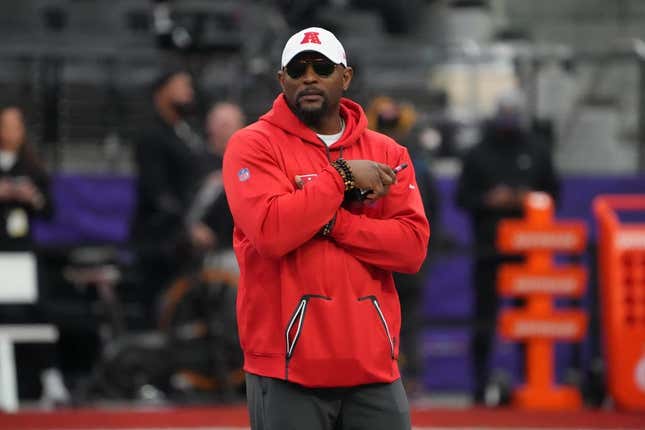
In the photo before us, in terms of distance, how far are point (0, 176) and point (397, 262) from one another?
571 cm

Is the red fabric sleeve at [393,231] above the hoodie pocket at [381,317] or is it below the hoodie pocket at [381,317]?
above

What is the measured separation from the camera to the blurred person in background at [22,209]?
373 inches

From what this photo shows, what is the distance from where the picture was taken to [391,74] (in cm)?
1516

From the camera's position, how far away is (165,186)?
9.62 meters

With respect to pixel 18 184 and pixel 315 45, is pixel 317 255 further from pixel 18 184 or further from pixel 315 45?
pixel 18 184

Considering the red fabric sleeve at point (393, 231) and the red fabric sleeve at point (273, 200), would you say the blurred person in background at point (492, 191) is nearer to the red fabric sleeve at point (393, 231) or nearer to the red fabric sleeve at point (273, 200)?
the red fabric sleeve at point (393, 231)

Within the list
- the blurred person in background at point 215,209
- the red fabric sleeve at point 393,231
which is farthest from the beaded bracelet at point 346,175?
the blurred person in background at point 215,209

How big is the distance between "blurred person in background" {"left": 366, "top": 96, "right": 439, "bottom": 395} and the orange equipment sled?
4.71ft

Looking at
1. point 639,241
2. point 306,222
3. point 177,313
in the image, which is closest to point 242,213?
point 306,222

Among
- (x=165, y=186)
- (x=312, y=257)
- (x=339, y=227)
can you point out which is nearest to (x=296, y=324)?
(x=312, y=257)

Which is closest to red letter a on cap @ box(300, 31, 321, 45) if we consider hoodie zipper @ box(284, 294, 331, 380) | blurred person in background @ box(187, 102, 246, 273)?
hoodie zipper @ box(284, 294, 331, 380)

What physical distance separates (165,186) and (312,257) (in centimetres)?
544

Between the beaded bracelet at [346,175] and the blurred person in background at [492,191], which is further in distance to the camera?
the blurred person in background at [492,191]

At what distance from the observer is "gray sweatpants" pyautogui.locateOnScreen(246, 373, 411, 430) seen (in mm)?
4273
